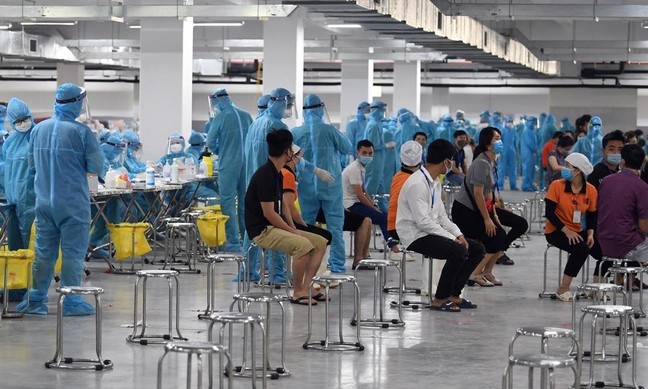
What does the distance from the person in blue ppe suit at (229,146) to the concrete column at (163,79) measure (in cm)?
340

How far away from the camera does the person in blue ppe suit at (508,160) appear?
2866 cm

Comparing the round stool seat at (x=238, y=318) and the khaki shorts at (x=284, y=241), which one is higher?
the khaki shorts at (x=284, y=241)

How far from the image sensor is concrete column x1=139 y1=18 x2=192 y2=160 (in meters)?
17.0

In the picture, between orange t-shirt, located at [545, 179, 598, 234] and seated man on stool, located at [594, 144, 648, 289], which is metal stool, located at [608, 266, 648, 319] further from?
orange t-shirt, located at [545, 179, 598, 234]

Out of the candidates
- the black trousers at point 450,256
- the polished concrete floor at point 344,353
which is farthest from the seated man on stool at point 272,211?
the black trousers at point 450,256

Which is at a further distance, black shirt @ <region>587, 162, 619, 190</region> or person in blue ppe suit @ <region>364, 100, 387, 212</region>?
person in blue ppe suit @ <region>364, 100, 387, 212</region>

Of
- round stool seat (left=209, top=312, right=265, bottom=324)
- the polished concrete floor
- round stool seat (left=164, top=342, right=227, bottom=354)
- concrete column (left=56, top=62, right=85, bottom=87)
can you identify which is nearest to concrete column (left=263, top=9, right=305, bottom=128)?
the polished concrete floor

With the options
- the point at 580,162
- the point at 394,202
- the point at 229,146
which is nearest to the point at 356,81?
the point at 229,146

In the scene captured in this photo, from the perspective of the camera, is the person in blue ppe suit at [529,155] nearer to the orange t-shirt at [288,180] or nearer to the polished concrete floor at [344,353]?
the polished concrete floor at [344,353]

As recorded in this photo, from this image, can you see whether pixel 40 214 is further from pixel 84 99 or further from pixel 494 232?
pixel 494 232

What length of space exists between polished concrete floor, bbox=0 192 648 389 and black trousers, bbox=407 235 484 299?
8.5 inches

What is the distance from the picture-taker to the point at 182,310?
32.6ft

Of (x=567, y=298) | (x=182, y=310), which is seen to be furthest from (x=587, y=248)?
(x=182, y=310)

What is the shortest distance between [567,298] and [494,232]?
92cm
